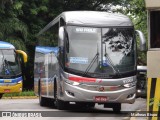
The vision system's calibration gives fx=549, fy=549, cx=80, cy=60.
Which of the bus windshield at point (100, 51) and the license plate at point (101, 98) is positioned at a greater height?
the bus windshield at point (100, 51)

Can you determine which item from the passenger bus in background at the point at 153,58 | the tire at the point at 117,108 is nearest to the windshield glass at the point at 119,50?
the tire at the point at 117,108

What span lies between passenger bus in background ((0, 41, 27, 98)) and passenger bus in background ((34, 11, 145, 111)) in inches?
319

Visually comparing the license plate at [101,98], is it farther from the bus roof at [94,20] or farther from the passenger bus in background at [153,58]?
the passenger bus in background at [153,58]

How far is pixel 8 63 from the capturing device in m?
28.1

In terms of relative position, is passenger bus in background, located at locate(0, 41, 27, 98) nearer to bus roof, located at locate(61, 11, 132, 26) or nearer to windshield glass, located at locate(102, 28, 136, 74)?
bus roof, located at locate(61, 11, 132, 26)

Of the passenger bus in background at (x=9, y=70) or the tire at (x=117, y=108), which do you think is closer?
the tire at (x=117, y=108)

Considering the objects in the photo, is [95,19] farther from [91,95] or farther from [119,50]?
[91,95]

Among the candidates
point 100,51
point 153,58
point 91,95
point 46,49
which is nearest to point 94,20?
point 100,51

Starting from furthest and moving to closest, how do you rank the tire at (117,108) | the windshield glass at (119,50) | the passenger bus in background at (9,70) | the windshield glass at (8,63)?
1. the windshield glass at (8,63)
2. the passenger bus in background at (9,70)
3. the tire at (117,108)
4. the windshield glass at (119,50)

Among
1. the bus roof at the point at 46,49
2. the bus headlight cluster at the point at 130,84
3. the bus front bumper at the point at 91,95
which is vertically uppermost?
the bus roof at the point at 46,49

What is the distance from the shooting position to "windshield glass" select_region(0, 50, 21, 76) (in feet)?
91.1

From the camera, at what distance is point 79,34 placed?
1900 centimetres

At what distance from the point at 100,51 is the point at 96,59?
1.07ft

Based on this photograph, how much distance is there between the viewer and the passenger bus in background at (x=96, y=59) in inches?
727
